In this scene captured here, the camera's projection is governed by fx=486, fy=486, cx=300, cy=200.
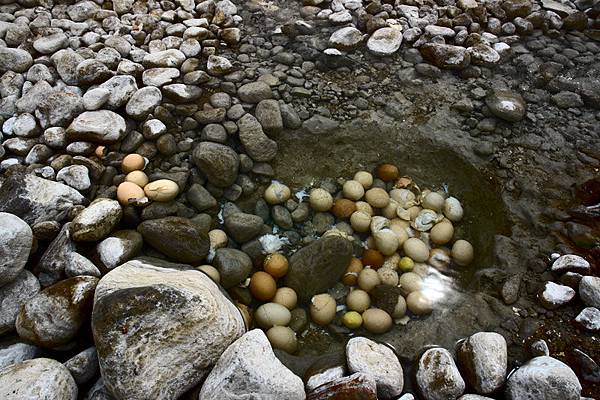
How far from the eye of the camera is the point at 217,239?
2.67 meters

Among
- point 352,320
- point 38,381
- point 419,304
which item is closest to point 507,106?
point 419,304

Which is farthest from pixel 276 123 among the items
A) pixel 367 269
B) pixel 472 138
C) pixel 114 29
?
pixel 114 29

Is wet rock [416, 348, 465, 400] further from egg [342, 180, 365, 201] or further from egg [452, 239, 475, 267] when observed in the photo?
egg [342, 180, 365, 201]

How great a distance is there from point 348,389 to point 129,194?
1.50 metres

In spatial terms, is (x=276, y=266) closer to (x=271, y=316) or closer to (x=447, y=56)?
(x=271, y=316)

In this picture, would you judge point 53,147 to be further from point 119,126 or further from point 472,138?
point 472,138

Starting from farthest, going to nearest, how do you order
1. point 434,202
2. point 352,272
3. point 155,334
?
point 434,202 < point 352,272 < point 155,334

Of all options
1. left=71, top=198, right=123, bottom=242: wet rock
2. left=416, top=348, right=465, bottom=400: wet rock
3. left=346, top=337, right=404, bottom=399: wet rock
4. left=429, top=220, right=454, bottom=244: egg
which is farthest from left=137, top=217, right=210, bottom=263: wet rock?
left=429, top=220, right=454, bottom=244: egg

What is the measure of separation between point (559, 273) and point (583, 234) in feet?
0.95

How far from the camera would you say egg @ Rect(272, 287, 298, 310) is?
2547 mm

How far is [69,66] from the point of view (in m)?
3.15

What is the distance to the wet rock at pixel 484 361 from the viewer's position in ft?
6.77

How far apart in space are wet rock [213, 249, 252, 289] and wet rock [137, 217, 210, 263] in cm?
10

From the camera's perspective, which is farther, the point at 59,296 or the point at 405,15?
the point at 405,15
